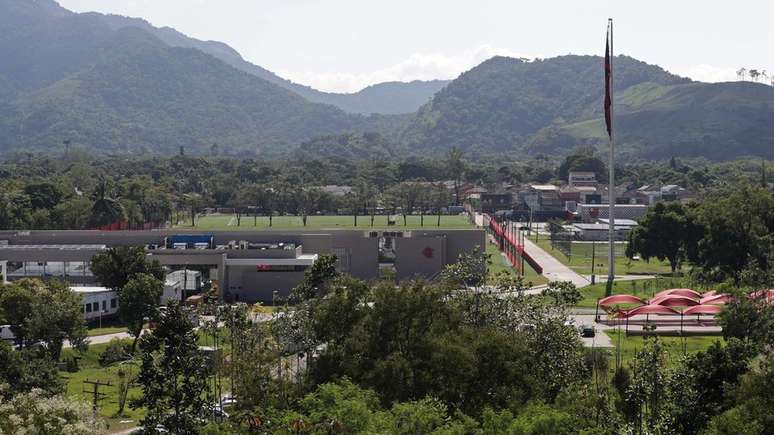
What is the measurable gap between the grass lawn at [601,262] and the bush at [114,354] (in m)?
33.3

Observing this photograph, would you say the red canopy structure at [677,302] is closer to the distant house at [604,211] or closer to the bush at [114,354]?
the bush at [114,354]

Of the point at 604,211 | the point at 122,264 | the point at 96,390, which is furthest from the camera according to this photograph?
the point at 604,211

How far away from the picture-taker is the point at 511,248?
6912 cm

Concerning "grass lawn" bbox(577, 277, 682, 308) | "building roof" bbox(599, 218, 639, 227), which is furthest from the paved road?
"building roof" bbox(599, 218, 639, 227)

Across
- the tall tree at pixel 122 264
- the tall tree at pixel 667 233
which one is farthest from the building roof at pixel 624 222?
the tall tree at pixel 122 264

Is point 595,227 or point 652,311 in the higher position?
point 595,227

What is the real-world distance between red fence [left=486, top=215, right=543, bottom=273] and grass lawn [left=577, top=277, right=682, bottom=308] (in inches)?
275

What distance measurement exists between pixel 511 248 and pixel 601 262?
6.70 metres

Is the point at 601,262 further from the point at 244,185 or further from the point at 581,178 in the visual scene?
the point at 581,178

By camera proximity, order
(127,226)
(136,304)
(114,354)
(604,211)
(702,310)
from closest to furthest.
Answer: (114,354) < (136,304) < (702,310) < (127,226) < (604,211)

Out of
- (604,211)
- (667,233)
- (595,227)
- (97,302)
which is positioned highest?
(604,211)

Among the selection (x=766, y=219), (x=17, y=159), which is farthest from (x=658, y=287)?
(x=17, y=159)

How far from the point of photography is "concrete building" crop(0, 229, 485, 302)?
54.4 m

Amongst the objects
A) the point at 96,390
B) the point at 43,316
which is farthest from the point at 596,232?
the point at 96,390
